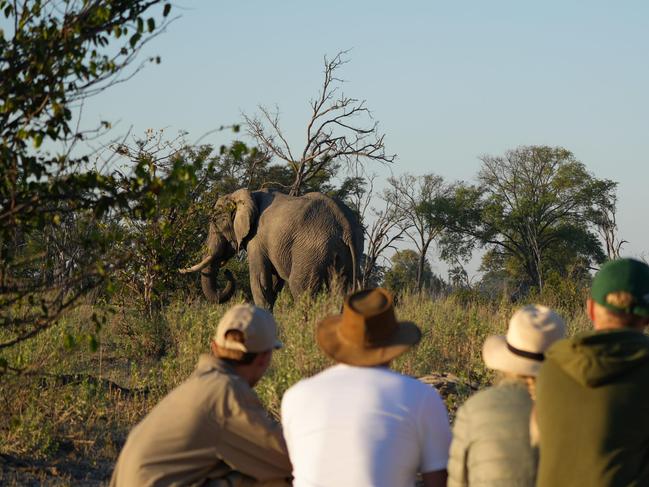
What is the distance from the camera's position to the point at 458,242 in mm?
45000

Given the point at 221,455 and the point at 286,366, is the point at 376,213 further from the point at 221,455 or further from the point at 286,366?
the point at 221,455

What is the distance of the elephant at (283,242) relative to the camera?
17.5 metres

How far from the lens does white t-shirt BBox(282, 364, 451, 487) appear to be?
A: 3980 mm

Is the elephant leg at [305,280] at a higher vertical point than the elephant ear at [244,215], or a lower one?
lower

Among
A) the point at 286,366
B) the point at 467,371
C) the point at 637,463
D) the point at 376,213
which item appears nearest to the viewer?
the point at 637,463

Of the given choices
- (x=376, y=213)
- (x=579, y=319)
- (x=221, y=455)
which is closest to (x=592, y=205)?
(x=376, y=213)

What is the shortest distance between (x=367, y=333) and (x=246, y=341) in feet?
2.21

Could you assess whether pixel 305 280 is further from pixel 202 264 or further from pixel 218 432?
pixel 218 432

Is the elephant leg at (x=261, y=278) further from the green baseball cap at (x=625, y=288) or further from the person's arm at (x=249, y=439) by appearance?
the green baseball cap at (x=625, y=288)

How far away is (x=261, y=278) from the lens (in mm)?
18719

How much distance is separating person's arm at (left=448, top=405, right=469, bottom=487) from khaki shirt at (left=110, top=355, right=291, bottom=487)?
91cm

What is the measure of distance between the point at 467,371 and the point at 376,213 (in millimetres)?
20491

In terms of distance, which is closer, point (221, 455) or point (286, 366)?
point (221, 455)

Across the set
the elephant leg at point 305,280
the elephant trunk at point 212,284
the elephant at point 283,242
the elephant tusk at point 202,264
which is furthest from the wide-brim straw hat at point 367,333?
the elephant trunk at point 212,284
